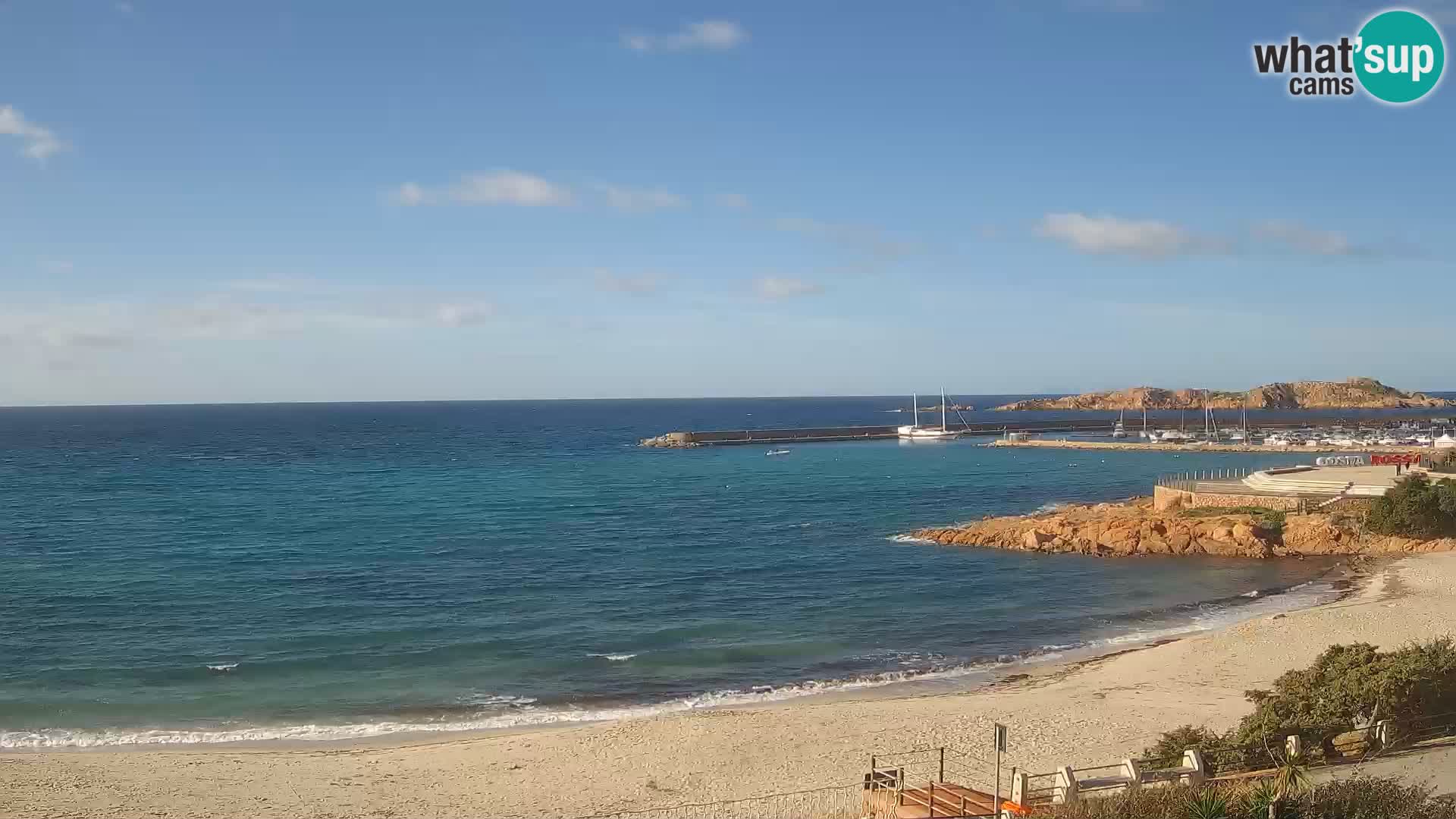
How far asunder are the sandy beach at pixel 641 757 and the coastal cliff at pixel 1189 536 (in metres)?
19.8

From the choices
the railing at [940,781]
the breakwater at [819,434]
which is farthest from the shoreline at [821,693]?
the breakwater at [819,434]

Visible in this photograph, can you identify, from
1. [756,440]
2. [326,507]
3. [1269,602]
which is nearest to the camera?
[1269,602]

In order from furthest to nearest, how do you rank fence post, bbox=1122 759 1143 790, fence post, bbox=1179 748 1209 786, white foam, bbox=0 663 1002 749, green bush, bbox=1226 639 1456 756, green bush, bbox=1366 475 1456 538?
green bush, bbox=1366 475 1456 538 → white foam, bbox=0 663 1002 749 → green bush, bbox=1226 639 1456 756 → fence post, bbox=1179 748 1209 786 → fence post, bbox=1122 759 1143 790

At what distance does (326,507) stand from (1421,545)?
58.0 m

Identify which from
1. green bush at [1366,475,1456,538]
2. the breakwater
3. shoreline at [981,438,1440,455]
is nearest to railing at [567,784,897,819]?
green bush at [1366,475,1456,538]

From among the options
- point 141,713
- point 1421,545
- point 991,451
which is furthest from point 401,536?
point 991,451

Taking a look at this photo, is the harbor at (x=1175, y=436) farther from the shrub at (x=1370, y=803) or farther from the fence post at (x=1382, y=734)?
the shrub at (x=1370, y=803)

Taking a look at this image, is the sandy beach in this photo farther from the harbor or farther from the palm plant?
the harbor

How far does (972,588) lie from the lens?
3766cm

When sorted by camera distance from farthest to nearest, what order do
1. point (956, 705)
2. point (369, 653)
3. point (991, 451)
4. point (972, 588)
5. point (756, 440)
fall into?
point (756, 440), point (991, 451), point (972, 588), point (369, 653), point (956, 705)

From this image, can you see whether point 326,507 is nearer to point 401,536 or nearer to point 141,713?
point 401,536

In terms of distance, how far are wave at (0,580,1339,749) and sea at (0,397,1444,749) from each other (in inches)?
3.9

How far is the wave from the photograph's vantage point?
22047 millimetres

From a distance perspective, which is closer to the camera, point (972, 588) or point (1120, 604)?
point (1120, 604)
